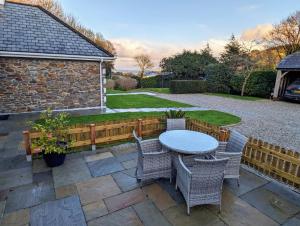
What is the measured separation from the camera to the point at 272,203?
10.1 ft

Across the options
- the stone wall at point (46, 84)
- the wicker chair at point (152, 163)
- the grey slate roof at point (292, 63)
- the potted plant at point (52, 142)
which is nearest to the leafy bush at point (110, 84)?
the stone wall at point (46, 84)

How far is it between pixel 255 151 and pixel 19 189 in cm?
481

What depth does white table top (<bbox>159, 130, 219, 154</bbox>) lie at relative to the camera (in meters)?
3.28

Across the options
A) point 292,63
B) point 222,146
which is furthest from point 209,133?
point 292,63

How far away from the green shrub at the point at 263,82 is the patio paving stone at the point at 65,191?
60.4 feet

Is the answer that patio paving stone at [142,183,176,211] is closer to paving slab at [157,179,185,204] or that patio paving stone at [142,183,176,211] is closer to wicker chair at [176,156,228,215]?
paving slab at [157,179,185,204]

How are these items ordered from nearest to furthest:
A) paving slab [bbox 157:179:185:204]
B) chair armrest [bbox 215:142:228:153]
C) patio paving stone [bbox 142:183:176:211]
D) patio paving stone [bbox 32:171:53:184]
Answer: patio paving stone [bbox 142:183:176:211] < paving slab [bbox 157:179:185:204] < patio paving stone [bbox 32:171:53:184] < chair armrest [bbox 215:142:228:153]

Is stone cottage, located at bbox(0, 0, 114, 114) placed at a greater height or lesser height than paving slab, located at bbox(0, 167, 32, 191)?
greater

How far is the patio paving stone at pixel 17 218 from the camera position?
254 centimetres

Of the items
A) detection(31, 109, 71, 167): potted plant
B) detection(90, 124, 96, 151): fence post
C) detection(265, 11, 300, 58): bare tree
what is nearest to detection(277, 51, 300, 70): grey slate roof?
detection(265, 11, 300, 58): bare tree

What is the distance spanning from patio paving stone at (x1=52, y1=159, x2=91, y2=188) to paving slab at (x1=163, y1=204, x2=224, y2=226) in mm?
1859

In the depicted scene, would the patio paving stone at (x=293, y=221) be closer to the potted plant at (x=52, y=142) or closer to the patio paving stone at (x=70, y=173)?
the patio paving stone at (x=70, y=173)

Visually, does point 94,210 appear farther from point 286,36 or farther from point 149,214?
point 286,36

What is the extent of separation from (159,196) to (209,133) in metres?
2.75
